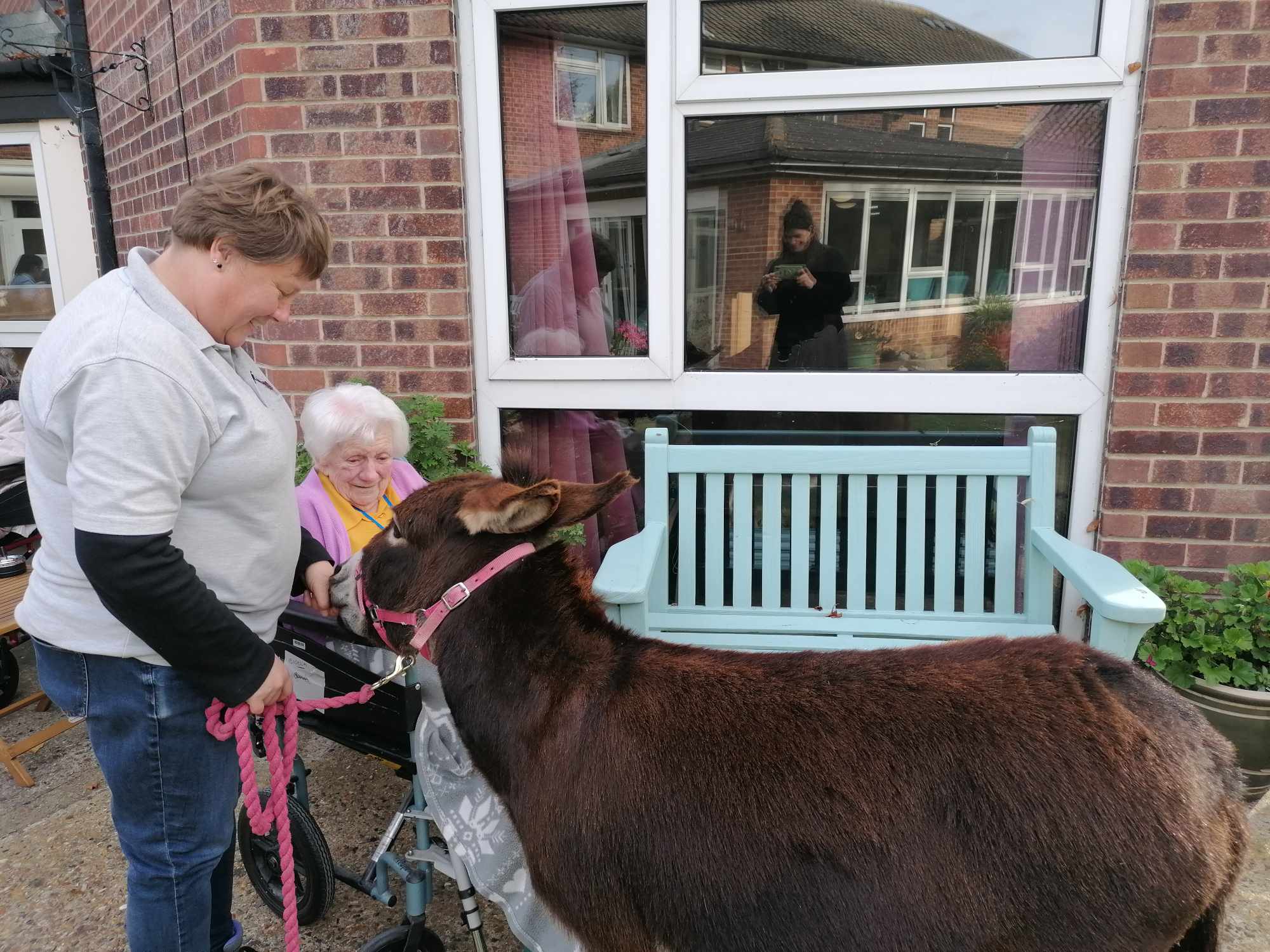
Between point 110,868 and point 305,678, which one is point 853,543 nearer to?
point 305,678

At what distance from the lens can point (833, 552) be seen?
3.18m

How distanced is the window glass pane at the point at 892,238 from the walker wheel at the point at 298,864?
243 cm

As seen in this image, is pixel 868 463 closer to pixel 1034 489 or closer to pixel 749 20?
pixel 1034 489

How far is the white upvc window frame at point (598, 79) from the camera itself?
3.50 meters

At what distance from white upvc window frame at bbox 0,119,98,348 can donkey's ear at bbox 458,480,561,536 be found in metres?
5.37

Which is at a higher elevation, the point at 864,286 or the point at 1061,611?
the point at 864,286

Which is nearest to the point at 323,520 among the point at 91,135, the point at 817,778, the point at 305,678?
the point at 305,678

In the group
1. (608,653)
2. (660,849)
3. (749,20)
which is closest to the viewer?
(660,849)

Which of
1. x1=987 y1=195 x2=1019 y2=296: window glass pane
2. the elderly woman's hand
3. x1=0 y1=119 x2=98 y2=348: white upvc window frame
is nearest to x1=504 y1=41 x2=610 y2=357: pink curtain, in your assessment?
x1=987 y1=195 x2=1019 y2=296: window glass pane

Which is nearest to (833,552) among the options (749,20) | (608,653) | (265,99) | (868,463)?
(868,463)

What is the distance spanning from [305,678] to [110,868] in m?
1.42

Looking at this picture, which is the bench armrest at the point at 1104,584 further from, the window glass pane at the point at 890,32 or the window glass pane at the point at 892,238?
the window glass pane at the point at 890,32

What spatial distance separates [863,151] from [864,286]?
1.83 feet

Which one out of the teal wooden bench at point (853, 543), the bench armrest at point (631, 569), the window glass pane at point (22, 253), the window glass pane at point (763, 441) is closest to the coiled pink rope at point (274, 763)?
the bench armrest at point (631, 569)
